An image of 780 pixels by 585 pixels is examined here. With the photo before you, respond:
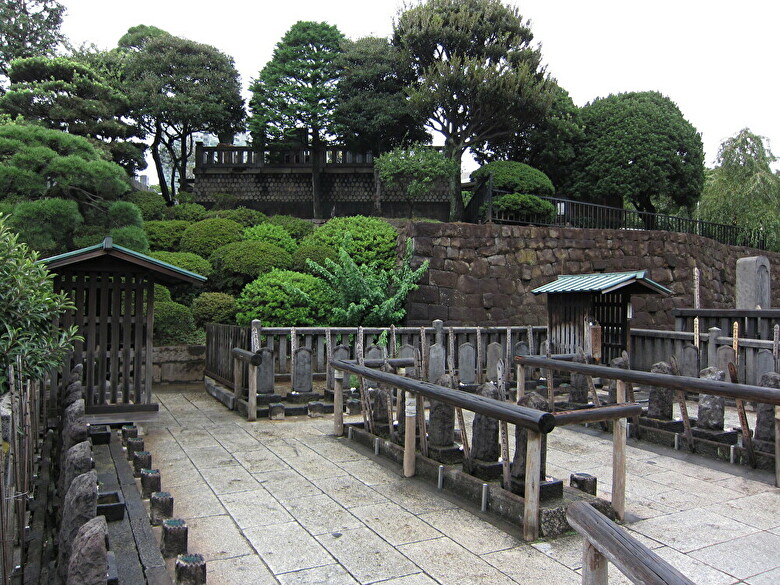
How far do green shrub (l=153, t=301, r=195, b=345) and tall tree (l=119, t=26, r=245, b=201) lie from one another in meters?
10.2

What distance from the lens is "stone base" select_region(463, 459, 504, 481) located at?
527 centimetres

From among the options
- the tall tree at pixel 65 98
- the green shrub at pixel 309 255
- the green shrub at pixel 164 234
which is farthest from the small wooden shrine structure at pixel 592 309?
the tall tree at pixel 65 98

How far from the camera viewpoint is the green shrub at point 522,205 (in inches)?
651

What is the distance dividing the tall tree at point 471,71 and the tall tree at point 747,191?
1124cm

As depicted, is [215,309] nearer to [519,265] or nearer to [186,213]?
[186,213]

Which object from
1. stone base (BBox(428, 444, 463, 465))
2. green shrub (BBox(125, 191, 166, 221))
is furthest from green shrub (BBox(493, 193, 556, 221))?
stone base (BBox(428, 444, 463, 465))

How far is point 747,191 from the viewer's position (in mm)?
24422

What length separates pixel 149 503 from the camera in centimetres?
513

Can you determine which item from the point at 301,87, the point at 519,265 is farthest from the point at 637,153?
the point at 301,87

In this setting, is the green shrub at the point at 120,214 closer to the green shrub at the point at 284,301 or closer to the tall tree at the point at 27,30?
the green shrub at the point at 284,301

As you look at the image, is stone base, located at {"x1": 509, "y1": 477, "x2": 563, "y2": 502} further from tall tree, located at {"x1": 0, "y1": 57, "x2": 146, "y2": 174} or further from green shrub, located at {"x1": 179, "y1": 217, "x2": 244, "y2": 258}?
tall tree, located at {"x1": 0, "y1": 57, "x2": 146, "y2": 174}

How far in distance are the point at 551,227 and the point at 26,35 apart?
20.8 meters

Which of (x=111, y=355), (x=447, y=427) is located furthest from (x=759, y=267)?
(x=111, y=355)

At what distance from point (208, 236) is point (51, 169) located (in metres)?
4.48
